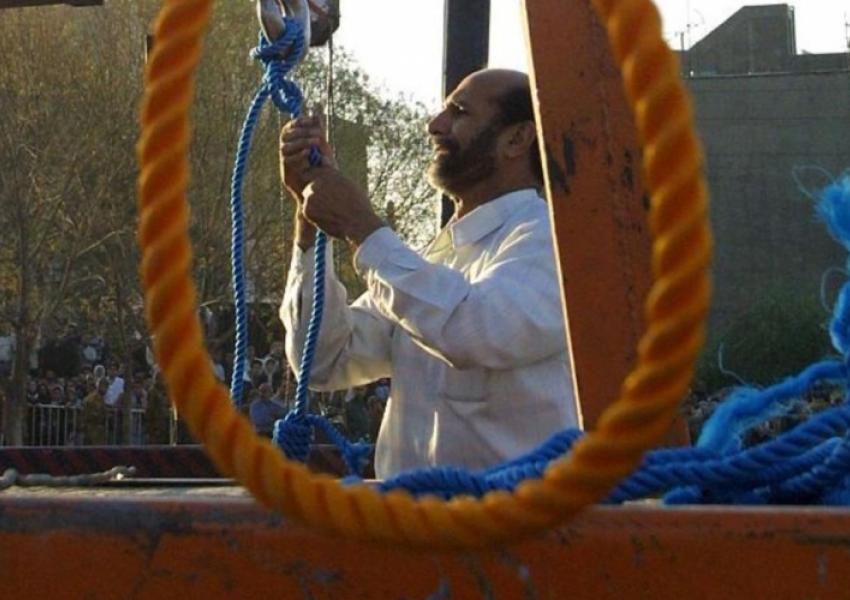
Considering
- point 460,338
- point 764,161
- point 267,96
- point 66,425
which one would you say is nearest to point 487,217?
point 460,338

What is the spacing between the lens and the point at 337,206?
2.72 meters

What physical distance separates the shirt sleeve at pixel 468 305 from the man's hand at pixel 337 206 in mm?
43

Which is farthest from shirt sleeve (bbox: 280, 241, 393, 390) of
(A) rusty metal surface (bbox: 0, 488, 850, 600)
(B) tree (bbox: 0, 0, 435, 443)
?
(B) tree (bbox: 0, 0, 435, 443)

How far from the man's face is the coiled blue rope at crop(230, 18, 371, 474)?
1.64 ft

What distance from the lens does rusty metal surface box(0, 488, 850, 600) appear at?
1344 mm

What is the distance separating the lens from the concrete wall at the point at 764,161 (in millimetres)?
27250

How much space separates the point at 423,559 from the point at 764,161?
28135 millimetres

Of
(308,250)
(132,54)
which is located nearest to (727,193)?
(132,54)

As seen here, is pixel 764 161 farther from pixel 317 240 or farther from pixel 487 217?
pixel 317 240

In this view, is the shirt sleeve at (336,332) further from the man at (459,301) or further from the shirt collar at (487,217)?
the shirt collar at (487,217)

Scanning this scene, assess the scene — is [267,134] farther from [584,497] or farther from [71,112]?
[584,497]

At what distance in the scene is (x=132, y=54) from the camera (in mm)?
22656

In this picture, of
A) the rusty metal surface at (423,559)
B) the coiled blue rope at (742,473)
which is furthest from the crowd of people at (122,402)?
the rusty metal surface at (423,559)

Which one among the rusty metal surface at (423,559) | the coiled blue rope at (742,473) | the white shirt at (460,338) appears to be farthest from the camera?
the white shirt at (460,338)
